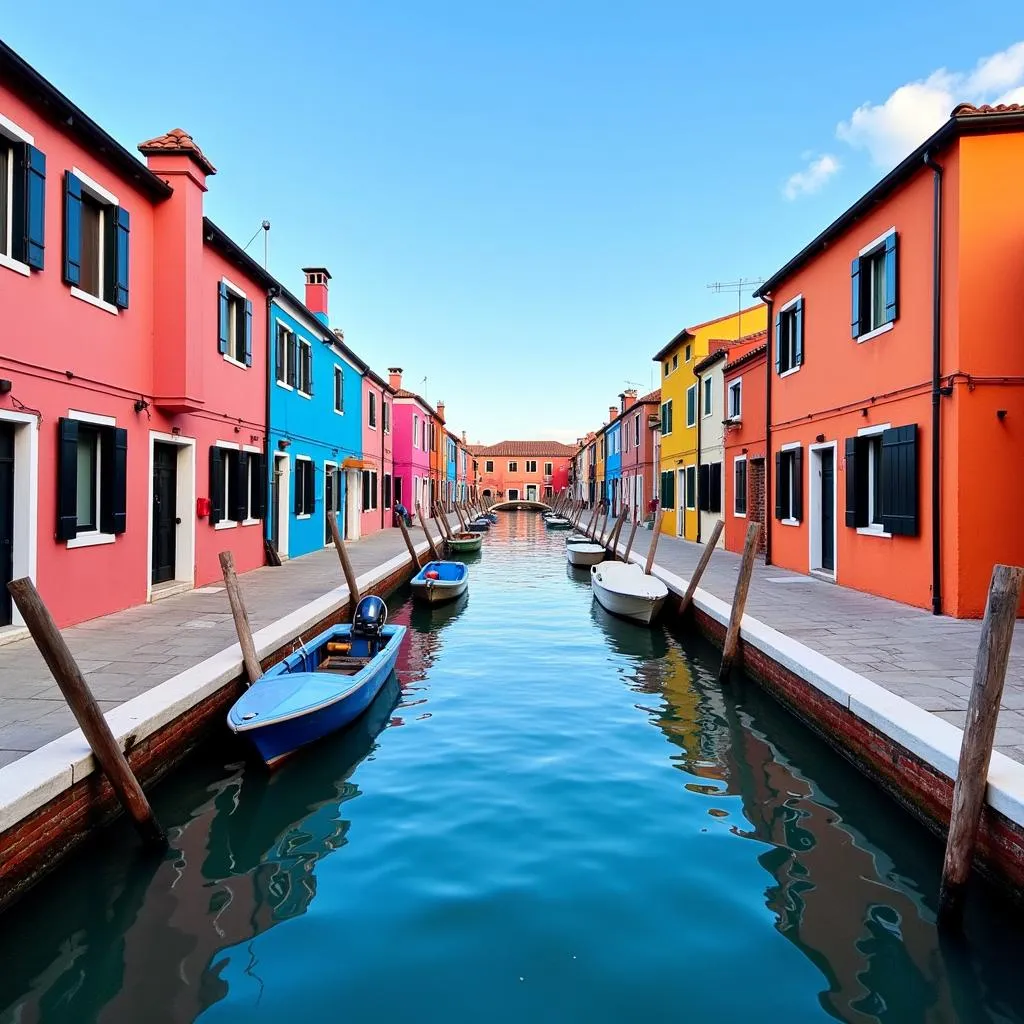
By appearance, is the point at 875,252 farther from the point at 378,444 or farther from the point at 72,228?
the point at 378,444

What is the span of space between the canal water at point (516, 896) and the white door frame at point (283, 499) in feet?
31.9

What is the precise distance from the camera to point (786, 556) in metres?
14.2

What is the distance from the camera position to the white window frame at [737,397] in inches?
693

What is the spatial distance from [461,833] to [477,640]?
600 centimetres

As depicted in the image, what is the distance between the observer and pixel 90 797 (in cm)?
429

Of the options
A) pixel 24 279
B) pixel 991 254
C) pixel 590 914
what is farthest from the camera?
pixel 991 254

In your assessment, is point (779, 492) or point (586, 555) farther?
point (586, 555)

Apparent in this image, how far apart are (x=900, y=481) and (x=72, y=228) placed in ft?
33.2

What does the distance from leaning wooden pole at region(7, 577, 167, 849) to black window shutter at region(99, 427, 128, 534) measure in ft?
16.4

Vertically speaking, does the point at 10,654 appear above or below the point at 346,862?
above

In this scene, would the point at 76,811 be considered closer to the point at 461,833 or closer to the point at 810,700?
the point at 461,833

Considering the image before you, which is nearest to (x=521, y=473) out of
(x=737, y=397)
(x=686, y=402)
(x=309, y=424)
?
(x=686, y=402)

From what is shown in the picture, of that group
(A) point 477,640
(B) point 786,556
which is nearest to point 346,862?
(A) point 477,640

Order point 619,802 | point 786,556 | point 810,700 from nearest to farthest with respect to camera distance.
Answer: point 619,802 < point 810,700 < point 786,556
